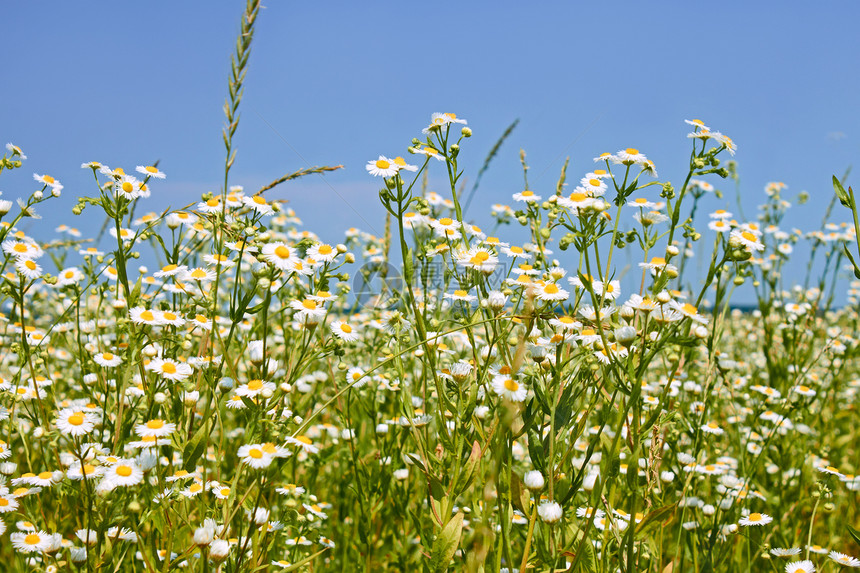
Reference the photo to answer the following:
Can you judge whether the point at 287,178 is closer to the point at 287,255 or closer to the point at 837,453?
the point at 287,255

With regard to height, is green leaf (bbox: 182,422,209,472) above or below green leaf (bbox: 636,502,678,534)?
above

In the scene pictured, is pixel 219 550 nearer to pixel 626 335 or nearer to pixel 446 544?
pixel 446 544

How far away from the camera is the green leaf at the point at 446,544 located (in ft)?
3.95

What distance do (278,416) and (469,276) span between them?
595mm

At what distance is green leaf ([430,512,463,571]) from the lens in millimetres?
1205

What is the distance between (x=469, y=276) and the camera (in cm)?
164

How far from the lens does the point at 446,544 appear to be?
1.20 m

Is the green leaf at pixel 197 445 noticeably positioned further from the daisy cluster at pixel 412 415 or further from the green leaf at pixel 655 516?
the green leaf at pixel 655 516

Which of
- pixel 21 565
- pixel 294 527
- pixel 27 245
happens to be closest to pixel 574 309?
pixel 294 527

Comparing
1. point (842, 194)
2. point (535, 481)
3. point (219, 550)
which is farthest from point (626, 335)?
point (219, 550)

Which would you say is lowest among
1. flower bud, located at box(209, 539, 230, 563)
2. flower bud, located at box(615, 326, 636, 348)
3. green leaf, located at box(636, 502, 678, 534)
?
green leaf, located at box(636, 502, 678, 534)

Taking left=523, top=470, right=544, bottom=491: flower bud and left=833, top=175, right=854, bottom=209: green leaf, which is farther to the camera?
left=523, top=470, right=544, bottom=491: flower bud

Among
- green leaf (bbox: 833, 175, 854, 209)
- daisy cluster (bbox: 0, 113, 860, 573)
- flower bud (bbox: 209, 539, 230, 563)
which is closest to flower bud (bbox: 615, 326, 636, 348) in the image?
daisy cluster (bbox: 0, 113, 860, 573)

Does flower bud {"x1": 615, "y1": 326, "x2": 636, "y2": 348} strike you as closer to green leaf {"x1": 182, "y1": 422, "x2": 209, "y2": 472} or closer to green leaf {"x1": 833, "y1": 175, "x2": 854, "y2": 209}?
green leaf {"x1": 833, "y1": 175, "x2": 854, "y2": 209}
